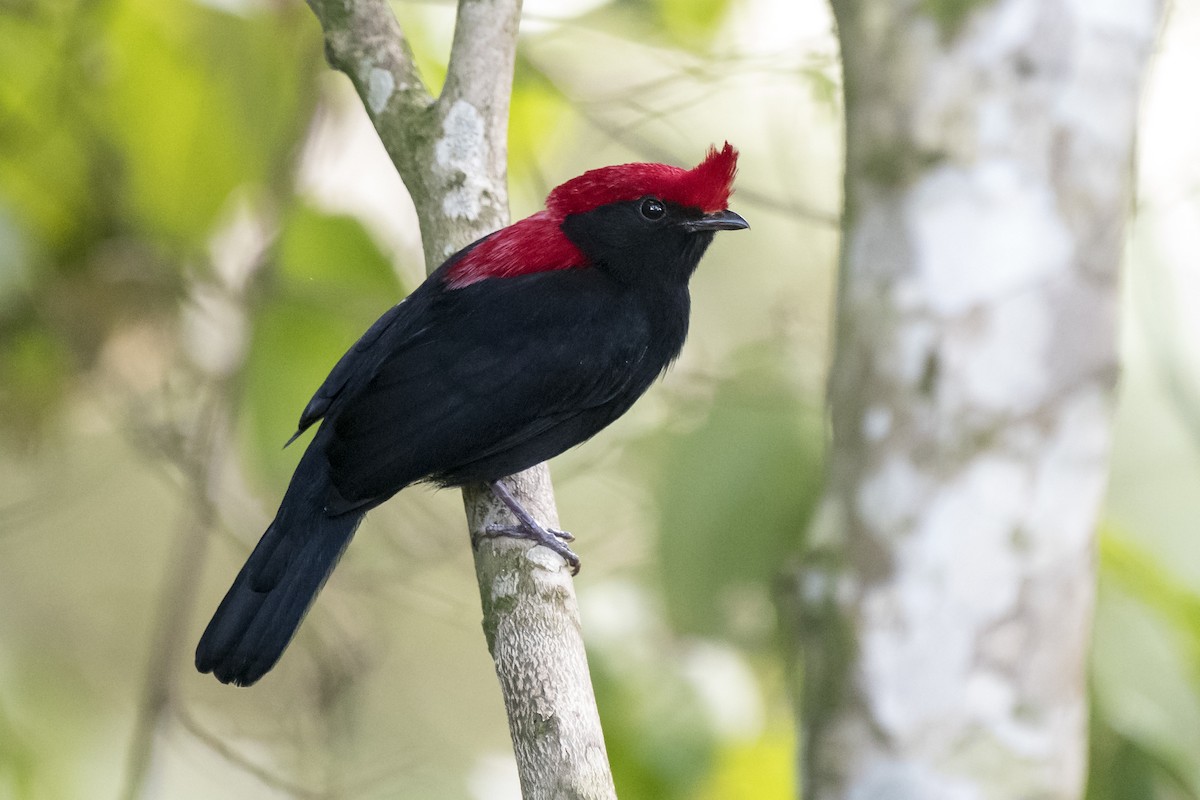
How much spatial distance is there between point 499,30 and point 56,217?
1.59 metres

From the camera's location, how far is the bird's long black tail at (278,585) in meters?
2.32

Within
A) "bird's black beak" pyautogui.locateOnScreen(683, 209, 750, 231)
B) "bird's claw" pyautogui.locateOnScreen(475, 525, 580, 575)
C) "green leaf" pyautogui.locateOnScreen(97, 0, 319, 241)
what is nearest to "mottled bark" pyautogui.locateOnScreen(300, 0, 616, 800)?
"bird's claw" pyautogui.locateOnScreen(475, 525, 580, 575)

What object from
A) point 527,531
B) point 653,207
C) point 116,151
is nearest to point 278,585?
point 527,531

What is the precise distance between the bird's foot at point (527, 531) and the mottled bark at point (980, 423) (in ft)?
1.47

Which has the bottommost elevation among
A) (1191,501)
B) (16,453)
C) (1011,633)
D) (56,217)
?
(1011,633)

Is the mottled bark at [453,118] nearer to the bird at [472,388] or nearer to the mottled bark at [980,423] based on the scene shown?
the bird at [472,388]

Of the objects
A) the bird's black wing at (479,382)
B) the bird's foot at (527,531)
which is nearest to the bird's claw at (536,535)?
the bird's foot at (527,531)

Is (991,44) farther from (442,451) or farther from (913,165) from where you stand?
(442,451)

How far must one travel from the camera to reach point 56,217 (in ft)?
11.4

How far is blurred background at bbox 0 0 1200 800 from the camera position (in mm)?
2566

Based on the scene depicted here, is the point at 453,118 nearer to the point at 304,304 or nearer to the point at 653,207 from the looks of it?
the point at 653,207

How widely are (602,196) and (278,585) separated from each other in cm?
104

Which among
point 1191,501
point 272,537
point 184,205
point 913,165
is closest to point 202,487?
point 184,205

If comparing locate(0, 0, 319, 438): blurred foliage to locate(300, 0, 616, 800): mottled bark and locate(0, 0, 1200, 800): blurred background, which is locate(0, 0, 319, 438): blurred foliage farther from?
locate(300, 0, 616, 800): mottled bark
